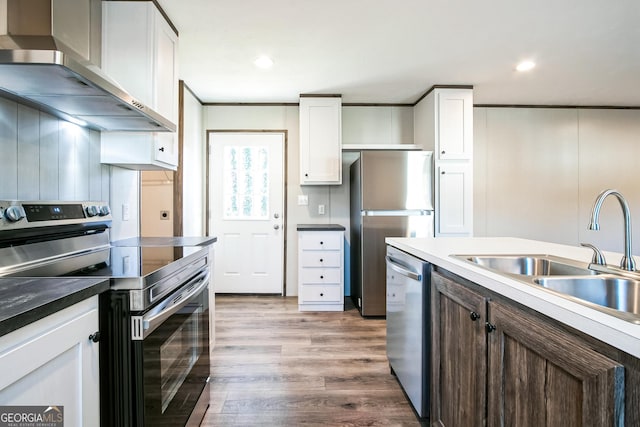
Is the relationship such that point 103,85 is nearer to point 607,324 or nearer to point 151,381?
point 151,381

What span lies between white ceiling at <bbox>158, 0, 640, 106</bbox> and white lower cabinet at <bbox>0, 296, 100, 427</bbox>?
199 cm

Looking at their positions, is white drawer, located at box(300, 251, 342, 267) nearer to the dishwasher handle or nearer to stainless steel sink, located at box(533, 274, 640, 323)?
the dishwasher handle

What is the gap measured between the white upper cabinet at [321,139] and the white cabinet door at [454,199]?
1.11 meters

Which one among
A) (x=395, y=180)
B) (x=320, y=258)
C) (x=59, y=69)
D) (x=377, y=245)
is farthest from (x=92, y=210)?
(x=395, y=180)

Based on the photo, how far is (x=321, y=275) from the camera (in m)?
3.32

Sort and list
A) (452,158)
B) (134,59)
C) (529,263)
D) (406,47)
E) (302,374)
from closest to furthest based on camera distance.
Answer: (529,263), (134,59), (302,374), (406,47), (452,158)

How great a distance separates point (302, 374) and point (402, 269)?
100cm

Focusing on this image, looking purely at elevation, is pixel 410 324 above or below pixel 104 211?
below

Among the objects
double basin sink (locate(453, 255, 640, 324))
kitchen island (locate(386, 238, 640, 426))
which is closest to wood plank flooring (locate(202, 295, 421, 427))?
kitchen island (locate(386, 238, 640, 426))

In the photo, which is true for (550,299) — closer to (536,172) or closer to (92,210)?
(92,210)

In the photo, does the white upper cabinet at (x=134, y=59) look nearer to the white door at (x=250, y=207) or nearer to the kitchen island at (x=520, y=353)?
the kitchen island at (x=520, y=353)

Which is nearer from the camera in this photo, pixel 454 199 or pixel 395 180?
pixel 395 180

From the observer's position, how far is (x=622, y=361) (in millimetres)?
589

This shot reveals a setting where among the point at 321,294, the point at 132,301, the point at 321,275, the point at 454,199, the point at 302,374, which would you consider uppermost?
the point at 454,199
